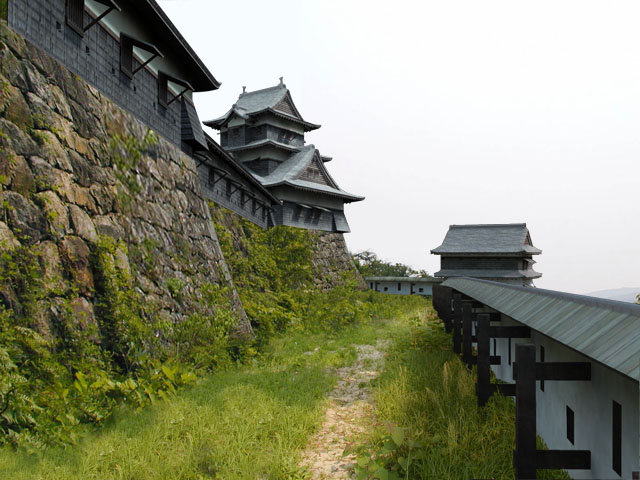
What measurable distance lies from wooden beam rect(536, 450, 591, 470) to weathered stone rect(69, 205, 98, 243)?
7093 mm

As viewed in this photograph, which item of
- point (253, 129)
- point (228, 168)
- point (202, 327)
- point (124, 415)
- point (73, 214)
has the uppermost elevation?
point (253, 129)

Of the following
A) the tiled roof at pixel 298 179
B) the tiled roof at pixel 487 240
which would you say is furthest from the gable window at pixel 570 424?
the tiled roof at pixel 487 240

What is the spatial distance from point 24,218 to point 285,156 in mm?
24882

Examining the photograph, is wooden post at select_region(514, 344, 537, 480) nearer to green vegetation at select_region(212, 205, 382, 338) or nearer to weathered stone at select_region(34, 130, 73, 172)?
weathered stone at select_region(34, 130, 73, 172)

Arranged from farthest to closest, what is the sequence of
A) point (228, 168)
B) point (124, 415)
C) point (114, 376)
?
point (228, 168), point (114, 376), point (124, 415)

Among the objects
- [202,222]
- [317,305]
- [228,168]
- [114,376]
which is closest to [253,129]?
[228,168]

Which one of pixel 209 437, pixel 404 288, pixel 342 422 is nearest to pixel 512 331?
pixel 342 422

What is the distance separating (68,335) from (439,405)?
5511 mm

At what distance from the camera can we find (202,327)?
9.12 m

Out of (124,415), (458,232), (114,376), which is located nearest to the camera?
(124,415)

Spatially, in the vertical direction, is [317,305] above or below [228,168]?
below

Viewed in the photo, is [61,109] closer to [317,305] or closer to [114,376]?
[114,376]

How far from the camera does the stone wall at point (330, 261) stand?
25770 millimetres

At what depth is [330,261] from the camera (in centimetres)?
2786
